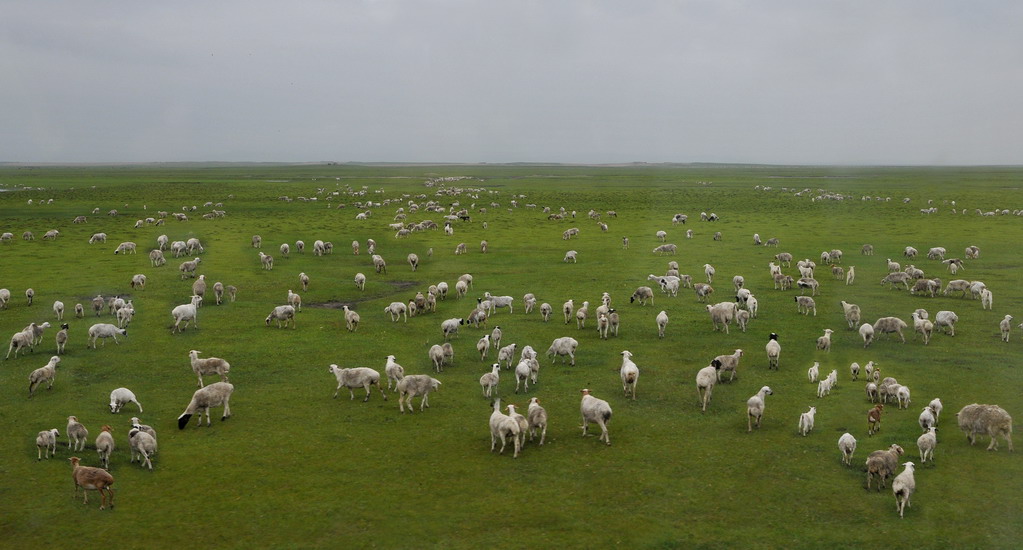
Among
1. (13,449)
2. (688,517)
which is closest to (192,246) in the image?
(13,449)

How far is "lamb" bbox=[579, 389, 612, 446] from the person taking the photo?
55.2ft

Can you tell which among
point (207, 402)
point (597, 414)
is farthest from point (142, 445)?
point (597, 414)

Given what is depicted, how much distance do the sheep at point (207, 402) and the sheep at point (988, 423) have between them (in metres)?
18.6

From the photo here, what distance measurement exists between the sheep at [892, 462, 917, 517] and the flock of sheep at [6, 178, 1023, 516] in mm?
24

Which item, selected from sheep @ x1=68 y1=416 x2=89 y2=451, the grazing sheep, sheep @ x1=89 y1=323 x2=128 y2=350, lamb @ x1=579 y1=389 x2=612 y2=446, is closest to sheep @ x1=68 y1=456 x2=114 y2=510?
sheep @ x1=68 y1=416 x2=89 y2=451

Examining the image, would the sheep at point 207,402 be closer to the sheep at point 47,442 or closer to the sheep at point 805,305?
the sheep at point 47,442

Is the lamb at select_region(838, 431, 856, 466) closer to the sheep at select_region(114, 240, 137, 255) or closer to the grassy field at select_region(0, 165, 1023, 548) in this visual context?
the grassy field at select_region(0, 165, 1023, 548)

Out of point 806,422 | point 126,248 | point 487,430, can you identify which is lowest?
point 487,430

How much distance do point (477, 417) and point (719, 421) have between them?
6447 mm

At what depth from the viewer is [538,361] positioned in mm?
23984

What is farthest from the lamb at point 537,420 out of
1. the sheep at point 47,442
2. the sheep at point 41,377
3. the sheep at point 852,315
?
the sheep at point 852,315

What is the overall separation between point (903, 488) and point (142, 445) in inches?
624

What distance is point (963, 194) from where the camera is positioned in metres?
103

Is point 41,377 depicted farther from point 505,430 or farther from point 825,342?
point 825,342
